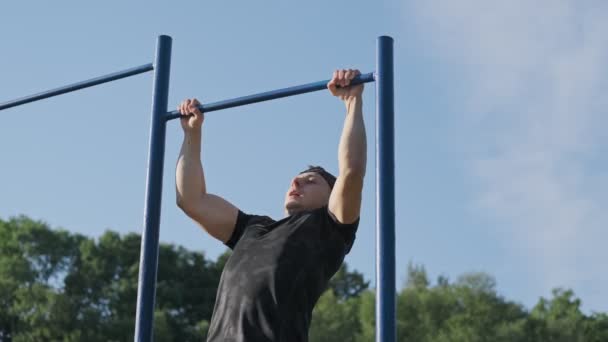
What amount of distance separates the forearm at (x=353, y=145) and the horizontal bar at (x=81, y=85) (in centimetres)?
114

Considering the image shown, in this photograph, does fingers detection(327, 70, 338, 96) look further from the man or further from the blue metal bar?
the blue metal bar

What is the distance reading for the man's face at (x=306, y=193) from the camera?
11.1 feet

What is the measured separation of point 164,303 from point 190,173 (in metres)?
21.7

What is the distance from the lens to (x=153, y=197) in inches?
147

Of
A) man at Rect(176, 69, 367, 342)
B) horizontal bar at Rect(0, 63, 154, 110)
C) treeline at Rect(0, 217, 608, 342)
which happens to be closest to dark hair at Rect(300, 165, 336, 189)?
man at Rect(176, 69, 367, 342)

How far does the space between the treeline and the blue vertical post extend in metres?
19.6

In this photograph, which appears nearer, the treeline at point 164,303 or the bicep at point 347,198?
the bicep at point 347,198

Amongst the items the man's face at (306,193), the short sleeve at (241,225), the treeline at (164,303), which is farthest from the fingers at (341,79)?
the treeline at (164,303)

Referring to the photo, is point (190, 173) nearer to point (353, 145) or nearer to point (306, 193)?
point (306, 193)

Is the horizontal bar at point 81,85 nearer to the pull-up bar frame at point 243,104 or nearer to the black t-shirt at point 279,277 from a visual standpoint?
the pull-up bar frame at point 243,104

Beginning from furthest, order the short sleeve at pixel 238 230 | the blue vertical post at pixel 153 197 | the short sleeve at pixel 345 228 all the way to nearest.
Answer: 1. the blue vertical post at pixel 153 197
2. the short sleeve at pixel 238 230
3. the short sleeve at pixel 345 228

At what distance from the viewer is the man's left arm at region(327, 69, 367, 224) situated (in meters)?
3.11

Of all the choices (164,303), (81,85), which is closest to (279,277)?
(81,85)

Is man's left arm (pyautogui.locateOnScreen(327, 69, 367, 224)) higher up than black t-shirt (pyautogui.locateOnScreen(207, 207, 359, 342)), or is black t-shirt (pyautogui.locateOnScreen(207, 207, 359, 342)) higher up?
man's left arm (pyautogui.locateOnScreen(327, 69, 367, 224))
